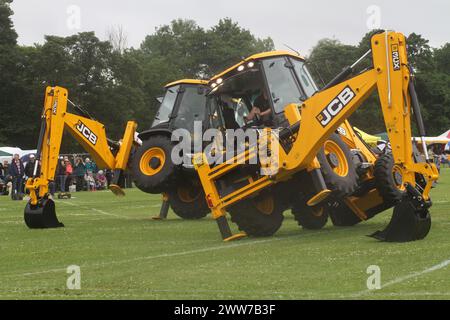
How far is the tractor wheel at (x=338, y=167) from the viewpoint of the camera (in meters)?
13.4

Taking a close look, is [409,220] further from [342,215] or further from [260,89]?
[260,89]

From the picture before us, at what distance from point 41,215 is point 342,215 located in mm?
6700

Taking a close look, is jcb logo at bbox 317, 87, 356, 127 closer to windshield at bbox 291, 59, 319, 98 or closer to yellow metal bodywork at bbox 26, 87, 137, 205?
windshield at bbox 291, 59, 319, 98

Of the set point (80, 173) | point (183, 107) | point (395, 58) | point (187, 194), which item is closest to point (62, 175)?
point (80, 173)

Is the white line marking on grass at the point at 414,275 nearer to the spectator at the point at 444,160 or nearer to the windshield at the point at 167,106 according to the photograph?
the windshield at the point at 167,106

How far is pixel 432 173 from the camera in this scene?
11.6 m

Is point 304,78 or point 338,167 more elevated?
point 304,78

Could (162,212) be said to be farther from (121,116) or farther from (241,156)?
(121,116)

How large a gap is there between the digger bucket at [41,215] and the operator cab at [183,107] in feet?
13.8

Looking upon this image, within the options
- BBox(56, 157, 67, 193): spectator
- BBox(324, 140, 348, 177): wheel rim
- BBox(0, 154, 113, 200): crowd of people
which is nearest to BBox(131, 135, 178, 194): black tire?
BBox(324, 140, 348, 177): wheel rim

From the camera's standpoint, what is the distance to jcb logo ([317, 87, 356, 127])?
12695 mm

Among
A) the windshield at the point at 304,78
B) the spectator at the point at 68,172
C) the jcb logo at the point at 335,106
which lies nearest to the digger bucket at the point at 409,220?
the jcb logo at the point at 335,106

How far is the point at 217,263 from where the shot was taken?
1102cm

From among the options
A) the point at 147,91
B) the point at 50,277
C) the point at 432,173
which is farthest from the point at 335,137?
the point at 147,91
